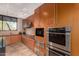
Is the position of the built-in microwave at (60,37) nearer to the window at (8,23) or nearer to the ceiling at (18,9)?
the ceiling at (18,9)

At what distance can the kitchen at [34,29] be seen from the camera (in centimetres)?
200

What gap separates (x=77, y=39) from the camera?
1739mm

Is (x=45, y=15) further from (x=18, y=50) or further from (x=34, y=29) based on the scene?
(x=18, y=50)

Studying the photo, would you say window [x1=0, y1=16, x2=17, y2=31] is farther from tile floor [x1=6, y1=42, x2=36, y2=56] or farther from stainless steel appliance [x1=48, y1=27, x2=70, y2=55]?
stainless steel appliance [x1=48, y1=27, x2=70, y2=55]

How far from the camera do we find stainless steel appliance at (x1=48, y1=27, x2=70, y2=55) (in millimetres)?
1862

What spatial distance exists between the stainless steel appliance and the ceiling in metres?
0.60

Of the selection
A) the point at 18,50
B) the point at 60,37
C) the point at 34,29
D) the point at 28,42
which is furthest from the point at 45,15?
the point at 18,50

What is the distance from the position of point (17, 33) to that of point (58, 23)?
911mm

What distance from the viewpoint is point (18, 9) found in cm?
211

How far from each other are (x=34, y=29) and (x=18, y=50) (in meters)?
0.58

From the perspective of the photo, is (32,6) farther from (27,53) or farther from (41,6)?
(27,53)

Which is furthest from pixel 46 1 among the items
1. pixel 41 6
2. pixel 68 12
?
pixel 68 12

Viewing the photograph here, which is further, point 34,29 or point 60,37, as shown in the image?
point 34,29

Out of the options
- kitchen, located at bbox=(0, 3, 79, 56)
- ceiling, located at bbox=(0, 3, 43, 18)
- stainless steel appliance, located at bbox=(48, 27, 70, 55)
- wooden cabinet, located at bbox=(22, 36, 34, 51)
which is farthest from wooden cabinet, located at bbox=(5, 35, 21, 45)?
stainless steel appliance, located at bbox=(48, 27, 70, 55)
